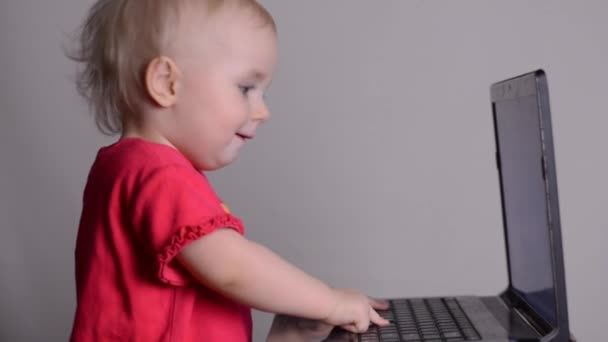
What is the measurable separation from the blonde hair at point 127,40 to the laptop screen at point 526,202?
0.31 m

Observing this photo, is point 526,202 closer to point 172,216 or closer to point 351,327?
point 351,327

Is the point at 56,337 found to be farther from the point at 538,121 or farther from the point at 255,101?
the point at 538,121

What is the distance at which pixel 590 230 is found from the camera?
4.89ft

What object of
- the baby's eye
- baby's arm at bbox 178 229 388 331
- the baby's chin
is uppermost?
the baby's eye

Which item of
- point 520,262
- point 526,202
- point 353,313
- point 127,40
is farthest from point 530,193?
point 127,40

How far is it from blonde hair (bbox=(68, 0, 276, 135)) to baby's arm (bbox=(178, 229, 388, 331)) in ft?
0.62

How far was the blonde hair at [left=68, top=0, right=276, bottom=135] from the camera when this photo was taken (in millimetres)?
722

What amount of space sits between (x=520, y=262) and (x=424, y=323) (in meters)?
0.18

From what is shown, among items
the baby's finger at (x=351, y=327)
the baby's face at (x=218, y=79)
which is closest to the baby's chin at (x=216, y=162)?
the baby's face at (x=218, y=79)

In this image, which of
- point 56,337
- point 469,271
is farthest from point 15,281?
point 469,271

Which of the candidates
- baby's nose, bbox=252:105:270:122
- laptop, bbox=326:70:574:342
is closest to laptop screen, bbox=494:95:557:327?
laptop, bbox=326:70:574:342

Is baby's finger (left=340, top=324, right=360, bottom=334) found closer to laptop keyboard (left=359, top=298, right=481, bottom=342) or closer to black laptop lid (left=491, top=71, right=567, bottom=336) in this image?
laptop keyboard (left=359, top=298, right=481, bottom=342)

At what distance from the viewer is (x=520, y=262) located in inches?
36.2

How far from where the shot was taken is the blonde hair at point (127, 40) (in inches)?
28.4
